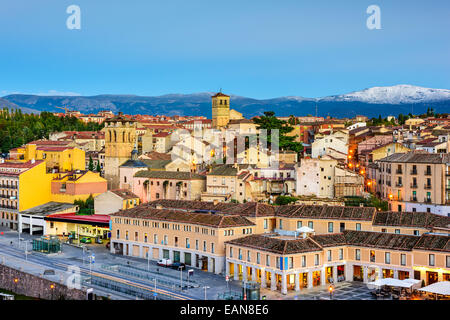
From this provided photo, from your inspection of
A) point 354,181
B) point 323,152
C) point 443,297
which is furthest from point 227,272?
point 323,152

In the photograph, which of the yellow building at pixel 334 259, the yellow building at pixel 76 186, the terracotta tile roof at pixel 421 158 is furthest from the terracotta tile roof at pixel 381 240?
the yellow building at pixel 76 186

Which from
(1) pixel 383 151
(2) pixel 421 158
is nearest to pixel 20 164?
(1) pixel 383 151

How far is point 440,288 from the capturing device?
1863 inches

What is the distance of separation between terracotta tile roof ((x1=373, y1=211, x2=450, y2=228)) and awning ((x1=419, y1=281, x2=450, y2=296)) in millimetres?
11261

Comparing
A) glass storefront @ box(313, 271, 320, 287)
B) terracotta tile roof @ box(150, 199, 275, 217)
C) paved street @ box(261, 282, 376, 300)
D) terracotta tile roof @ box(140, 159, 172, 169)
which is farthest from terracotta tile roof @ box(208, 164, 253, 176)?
paved street @ box(261, 282, 376, 300)

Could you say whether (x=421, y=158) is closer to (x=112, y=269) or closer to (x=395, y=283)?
(x=395, y=283)

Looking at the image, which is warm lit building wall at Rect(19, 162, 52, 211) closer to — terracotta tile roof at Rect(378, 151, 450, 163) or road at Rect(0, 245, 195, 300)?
road at Rect(0, 245, 195, 300)

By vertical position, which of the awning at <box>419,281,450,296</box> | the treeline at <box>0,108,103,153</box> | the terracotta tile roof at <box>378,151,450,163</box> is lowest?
the awning at <box>419,281,450,296</box>

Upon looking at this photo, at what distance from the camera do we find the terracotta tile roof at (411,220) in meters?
59.4

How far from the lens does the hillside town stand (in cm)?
5547

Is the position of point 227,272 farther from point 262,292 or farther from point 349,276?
point 349,276

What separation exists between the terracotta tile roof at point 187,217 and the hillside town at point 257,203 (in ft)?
0.61

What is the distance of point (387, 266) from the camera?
5525 centimetres

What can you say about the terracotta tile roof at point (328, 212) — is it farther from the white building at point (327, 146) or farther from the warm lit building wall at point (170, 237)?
the white building at point (327, 146)
